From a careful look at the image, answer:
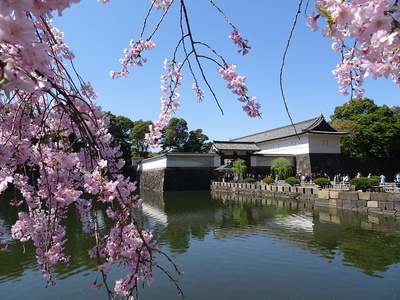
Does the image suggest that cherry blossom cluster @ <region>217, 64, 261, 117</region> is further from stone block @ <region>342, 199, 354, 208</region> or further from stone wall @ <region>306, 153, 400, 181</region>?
stone wall @ <region>306, 153, 400, 181</region>

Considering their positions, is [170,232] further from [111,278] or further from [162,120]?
[162,120]

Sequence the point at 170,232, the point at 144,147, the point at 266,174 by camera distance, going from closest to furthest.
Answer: the point at 170,232
the point at 266,174
the point at 144,147

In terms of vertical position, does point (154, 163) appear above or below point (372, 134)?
below

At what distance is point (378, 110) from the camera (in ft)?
88.9

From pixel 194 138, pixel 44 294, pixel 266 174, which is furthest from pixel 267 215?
pixel 194 138

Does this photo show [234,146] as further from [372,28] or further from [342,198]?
[372,28]

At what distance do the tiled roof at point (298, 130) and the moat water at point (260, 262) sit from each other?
47.6 feet

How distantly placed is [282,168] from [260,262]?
60.6ft

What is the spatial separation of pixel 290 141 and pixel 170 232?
773 inches

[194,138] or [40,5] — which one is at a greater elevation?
[194,138]

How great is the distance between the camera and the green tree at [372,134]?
2523cm

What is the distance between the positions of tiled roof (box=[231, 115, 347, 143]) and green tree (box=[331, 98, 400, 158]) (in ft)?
7.72

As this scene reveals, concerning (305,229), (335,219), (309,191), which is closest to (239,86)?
(305,229)

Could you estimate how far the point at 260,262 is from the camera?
6.13 metres
